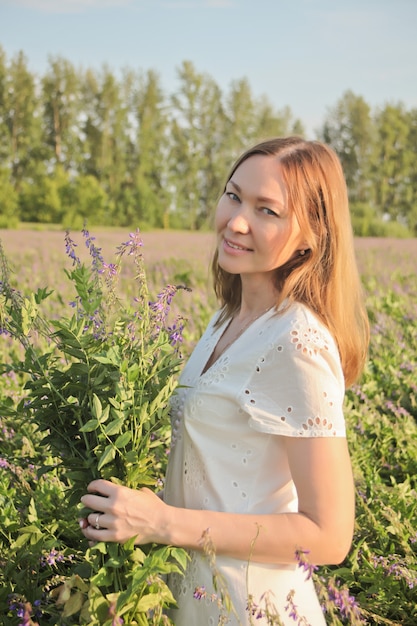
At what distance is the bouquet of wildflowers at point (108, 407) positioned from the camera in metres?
1.41

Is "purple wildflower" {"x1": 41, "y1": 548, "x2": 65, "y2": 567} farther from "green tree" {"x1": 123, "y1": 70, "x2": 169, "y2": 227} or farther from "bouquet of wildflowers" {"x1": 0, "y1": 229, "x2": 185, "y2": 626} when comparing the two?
"green tree" {"x1": 123, "y1": 70, "x2": 169, "y2": 227}

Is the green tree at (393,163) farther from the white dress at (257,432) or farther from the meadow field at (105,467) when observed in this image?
the white dress at (257,432)

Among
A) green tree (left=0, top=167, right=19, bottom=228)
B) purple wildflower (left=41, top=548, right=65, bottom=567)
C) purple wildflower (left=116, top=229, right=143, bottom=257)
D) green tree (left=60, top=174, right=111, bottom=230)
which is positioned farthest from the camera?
green tree (left=60, top=174, right=111, bottom=230)

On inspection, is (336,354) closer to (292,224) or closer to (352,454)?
(292,224)

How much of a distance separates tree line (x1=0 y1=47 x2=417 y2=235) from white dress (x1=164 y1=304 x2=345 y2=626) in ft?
Result: 93.9

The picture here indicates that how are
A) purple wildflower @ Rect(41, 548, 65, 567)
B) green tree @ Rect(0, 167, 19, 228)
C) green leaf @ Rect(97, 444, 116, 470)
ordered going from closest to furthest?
green leaf @ Rect(97, 444, 116, 470)
purple wildflower @ Rect(41, 548, 65, 567)
green tree @ Rect(0, 167, 19, 228)

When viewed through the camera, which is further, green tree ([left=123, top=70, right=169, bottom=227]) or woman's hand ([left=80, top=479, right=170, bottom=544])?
green tree ([left=123, top=70, right=169, bottom=227])

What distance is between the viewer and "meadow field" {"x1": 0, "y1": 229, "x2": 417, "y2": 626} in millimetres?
1444

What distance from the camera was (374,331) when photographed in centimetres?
611

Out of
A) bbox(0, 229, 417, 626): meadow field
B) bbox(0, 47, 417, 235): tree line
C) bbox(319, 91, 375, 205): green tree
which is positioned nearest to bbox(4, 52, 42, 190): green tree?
bbox(0, 47, 417, 235): tree line

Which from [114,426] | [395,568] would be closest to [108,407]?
[114,426]

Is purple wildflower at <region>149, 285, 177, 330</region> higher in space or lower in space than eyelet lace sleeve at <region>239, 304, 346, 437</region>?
higher

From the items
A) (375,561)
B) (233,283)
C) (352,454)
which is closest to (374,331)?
(352,454)

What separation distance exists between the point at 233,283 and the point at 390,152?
43.0 metres
